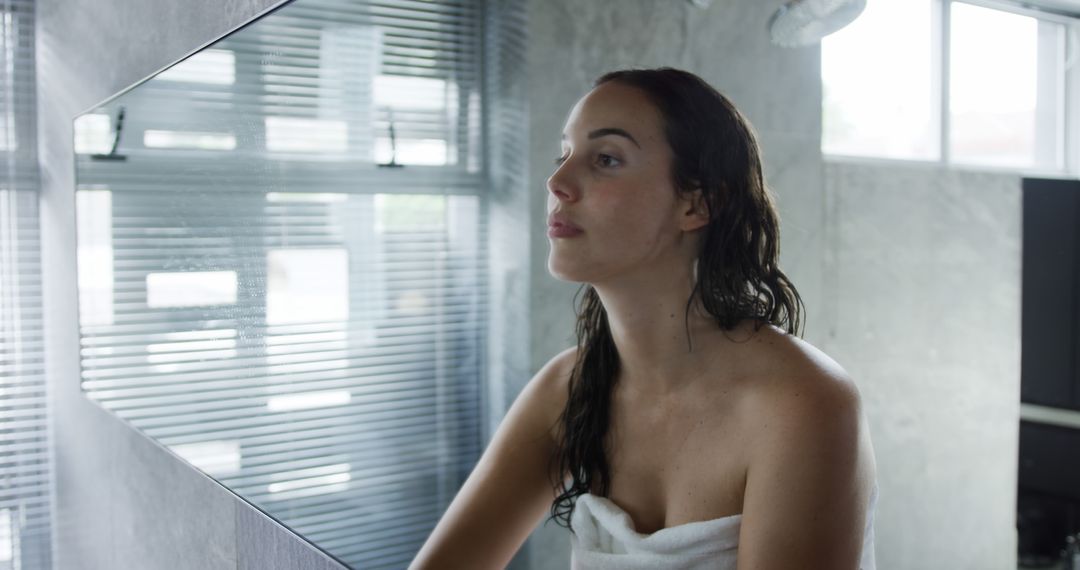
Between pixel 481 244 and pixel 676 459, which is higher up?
pixel 481 244

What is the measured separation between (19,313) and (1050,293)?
8.60 feet

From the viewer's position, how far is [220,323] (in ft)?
4.13

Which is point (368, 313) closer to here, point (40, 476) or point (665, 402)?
point (665, 402)

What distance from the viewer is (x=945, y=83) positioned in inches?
19.8

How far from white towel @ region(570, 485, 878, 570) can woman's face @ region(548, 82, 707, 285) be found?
0.16 meters

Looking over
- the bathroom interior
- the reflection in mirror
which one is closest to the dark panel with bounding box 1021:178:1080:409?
the bathroom interior

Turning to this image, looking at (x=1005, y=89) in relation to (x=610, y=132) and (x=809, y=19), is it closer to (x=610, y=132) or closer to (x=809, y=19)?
A: (x=809, y=19)

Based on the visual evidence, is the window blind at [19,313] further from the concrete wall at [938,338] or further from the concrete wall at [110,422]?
the concrete wall at [938,338]

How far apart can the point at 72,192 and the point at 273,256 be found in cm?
123

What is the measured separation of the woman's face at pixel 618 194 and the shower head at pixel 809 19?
85 mm

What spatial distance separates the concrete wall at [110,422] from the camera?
1.35 m

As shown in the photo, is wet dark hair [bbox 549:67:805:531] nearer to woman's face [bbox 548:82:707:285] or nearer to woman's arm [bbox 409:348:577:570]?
woman's face [bbox 548:82:707:285]

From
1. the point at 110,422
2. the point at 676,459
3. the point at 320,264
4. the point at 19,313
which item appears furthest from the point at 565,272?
the point at 19,313

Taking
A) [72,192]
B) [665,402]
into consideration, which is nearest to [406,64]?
[665,402]
